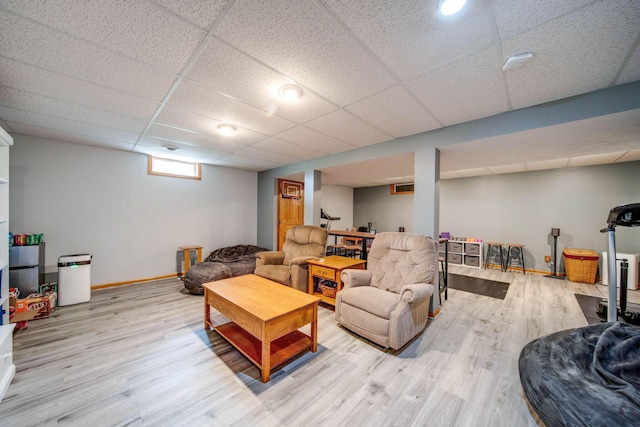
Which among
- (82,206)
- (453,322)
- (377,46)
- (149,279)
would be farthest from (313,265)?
(82,206)

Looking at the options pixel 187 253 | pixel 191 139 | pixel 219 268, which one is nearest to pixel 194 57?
pixel 191 139

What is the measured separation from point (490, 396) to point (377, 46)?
2648 mm

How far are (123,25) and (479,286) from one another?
5.88m

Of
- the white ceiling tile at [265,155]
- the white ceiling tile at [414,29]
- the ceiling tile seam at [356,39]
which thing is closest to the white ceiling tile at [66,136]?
the white ceiling tile at [265,155]

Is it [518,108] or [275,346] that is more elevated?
[518,108]

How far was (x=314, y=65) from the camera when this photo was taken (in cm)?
176

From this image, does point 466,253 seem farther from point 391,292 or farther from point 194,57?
point 194,57

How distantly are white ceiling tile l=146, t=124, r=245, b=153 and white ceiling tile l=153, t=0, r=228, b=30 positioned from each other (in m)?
2.09

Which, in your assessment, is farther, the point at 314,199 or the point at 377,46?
the point at 314,199

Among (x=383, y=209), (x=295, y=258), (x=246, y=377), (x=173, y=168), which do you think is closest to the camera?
(x=246, y=377)

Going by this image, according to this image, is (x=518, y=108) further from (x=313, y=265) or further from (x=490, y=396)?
(x=313, y=265)

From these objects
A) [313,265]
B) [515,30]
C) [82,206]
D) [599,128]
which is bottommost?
[313,265]

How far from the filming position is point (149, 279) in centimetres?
452

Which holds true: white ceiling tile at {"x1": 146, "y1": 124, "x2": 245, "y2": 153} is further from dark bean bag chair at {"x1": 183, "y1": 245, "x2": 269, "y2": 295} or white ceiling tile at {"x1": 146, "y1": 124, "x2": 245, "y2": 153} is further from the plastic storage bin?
the plastic storage bin
